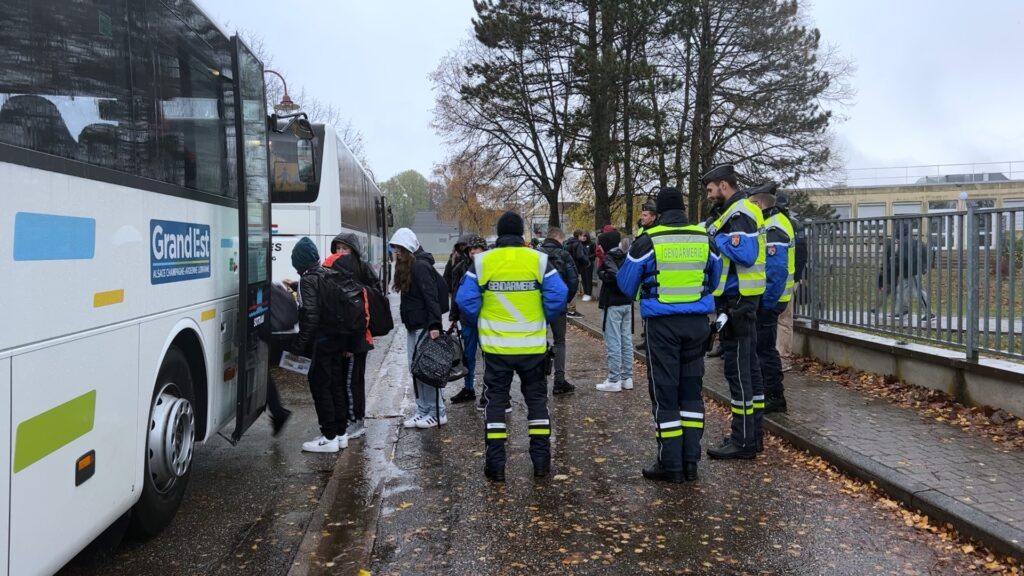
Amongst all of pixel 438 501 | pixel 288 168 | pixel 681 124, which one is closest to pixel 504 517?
pixel 438 501

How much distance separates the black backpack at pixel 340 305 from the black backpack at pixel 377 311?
0.35 meters

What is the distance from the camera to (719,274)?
18.9ft

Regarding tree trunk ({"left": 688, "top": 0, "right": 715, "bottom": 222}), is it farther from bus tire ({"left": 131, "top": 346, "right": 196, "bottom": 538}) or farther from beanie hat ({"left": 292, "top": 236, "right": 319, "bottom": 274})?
bus tire ({"left": 131, "top": 346, "right": 196, "bottom": 538})

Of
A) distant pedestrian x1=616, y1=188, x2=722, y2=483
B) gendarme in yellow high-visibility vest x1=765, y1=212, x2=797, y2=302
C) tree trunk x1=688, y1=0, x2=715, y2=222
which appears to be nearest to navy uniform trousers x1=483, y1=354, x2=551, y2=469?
distant pedestrian x1=616, y1=188, x2=722, y2=483

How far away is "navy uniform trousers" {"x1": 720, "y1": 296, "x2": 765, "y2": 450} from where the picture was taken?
584 cm

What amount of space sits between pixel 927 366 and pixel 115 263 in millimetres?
6806

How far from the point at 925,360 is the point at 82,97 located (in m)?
7.07

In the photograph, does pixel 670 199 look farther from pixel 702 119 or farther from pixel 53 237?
pixel 702 119

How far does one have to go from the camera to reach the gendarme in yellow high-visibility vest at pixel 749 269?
5.81 m

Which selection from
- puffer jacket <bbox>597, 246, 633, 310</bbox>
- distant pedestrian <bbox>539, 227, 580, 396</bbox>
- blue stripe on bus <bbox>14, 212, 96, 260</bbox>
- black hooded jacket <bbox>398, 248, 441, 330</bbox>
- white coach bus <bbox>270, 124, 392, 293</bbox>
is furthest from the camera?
white coach bus <bbox>270, 124, 392, 293</bbox>

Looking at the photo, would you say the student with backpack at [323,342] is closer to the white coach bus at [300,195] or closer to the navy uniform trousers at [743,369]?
the navy uniform trousers at [743,369]

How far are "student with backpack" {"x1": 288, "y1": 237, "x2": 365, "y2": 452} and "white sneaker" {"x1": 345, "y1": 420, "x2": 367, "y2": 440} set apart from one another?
0.29 m

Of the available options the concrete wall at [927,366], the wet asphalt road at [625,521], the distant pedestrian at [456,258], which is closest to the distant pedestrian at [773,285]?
the wet asphalt road at [625,521]

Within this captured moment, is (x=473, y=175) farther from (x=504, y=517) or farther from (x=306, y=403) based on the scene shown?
(x=504, y=517)
